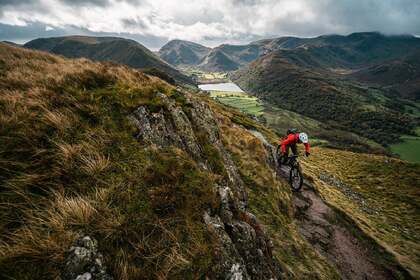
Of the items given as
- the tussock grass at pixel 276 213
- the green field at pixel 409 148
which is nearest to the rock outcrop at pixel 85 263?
the tussock grass at pixel 276 213

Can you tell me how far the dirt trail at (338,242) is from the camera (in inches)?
489

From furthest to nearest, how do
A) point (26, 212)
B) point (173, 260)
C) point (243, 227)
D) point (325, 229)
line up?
point (325, 229) < point (243, 227) < point (173, 260) < point (26, 212)

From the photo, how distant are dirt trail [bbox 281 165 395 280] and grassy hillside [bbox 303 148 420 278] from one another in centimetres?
375

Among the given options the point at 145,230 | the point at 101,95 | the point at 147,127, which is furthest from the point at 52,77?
the point at 145,230

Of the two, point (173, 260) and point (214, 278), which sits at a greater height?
point (173, 260)

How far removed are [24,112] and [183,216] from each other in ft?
15.9

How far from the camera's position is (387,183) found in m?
54.3

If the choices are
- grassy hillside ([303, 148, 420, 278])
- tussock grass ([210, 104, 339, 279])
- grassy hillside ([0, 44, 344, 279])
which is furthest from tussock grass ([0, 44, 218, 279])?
grassy hillside ([303, 148, 420, 278])

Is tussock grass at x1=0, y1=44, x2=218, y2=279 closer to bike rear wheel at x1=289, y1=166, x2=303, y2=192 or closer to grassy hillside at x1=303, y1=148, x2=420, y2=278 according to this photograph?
bike rear wheel at x1=289, y1=166, x2=303, y2=192

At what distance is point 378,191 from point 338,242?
152 ft

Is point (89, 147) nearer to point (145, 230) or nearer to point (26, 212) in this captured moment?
point (26, 212)

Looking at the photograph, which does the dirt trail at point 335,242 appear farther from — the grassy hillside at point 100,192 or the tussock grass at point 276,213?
the grassy hillside at point 100,192

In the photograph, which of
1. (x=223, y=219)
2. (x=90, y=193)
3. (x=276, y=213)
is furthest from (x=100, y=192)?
(x=276, y=213)

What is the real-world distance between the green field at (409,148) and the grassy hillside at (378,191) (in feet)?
336
